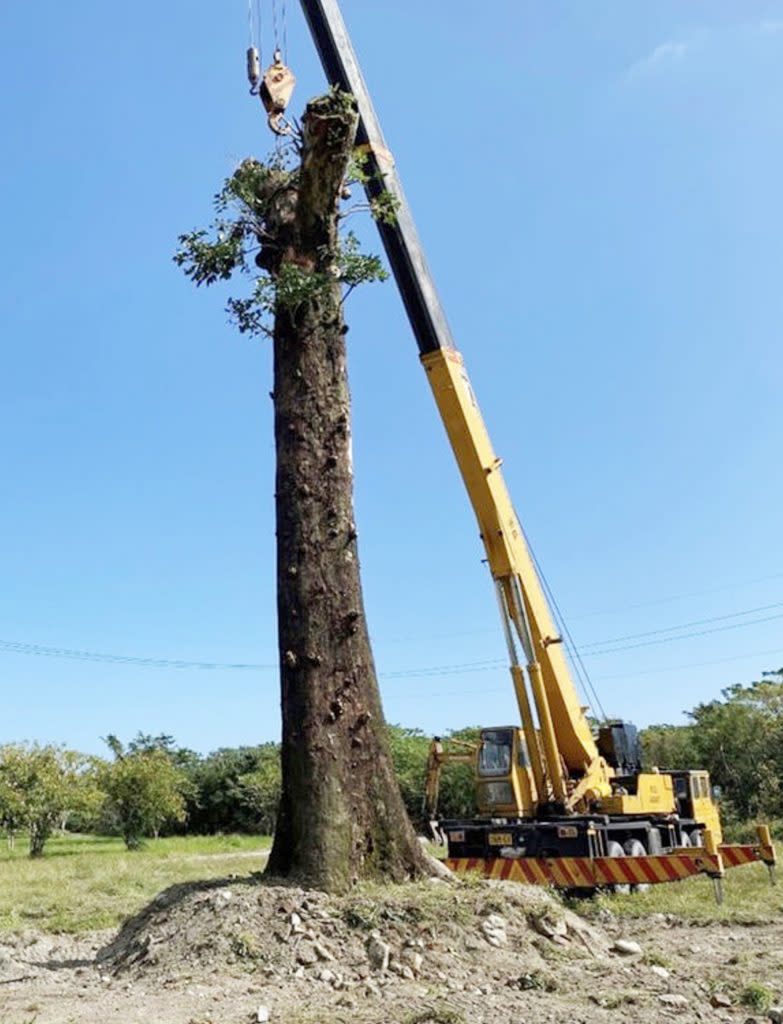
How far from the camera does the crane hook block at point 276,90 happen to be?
327 inches

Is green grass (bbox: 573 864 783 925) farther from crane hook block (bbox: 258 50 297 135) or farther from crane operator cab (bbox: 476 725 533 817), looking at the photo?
crane hook block (bbox: 258 50 297 135)

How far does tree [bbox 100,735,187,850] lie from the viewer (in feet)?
120

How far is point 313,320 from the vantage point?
7.22 meters

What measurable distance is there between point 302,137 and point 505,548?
5.92m

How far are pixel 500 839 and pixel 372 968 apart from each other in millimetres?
6508

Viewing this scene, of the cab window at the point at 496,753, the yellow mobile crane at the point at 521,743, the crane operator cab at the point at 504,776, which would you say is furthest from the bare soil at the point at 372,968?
the cab window at the point at 496,753

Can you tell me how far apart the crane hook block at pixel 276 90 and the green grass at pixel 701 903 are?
353 inches

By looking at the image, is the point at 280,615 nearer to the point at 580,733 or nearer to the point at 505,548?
the point at 505,548

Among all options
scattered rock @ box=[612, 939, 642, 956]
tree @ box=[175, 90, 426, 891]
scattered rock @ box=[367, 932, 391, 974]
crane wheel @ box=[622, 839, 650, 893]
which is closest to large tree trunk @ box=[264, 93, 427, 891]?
tree @ box=[175, 90, 426, 891]

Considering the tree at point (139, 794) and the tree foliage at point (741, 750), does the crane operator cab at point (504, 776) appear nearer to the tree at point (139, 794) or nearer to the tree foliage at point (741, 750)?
the tree foliage at point (741, 750)

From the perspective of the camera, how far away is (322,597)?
260 inches

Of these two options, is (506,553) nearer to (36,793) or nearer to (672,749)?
(672,749)

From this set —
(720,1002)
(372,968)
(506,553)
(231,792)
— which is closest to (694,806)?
(506,553)

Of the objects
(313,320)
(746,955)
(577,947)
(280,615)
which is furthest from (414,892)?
(313,320)
